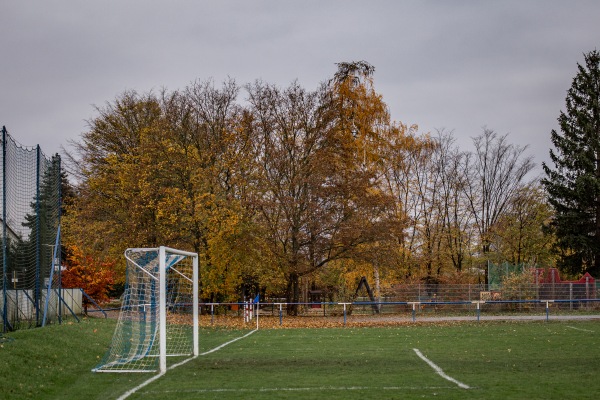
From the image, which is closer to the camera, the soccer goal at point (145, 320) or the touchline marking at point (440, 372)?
the touchline marking at point (440, 372)

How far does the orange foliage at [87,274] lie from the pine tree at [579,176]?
27.8 metres

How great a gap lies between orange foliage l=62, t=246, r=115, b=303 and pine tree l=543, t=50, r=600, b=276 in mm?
27800

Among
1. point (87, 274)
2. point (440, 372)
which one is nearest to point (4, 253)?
point (440, 372)

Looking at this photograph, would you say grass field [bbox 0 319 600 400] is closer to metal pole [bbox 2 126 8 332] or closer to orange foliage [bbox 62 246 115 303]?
metal pole [bbox 2 126 8 332]

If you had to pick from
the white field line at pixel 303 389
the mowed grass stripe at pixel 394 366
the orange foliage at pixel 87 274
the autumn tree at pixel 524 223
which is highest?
the autumn tree at pixel 524 223

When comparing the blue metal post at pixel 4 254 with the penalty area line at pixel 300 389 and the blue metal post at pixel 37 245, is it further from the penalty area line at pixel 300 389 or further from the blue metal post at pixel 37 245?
the penalty area line at pixel 300 389

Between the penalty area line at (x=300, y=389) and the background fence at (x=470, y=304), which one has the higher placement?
the penalty area line at (x=300, y=389)

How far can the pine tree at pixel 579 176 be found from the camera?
147 ft

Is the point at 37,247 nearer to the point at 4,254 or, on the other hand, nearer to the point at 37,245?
the point at 37,245

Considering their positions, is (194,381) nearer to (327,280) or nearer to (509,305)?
(509,305)

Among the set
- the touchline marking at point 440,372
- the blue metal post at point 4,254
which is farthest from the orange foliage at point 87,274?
the touchline marking at point 440,372

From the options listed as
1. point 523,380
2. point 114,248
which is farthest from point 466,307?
point 523,380

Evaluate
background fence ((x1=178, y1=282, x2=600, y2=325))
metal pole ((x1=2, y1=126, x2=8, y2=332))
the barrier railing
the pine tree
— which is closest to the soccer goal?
metal pole ((x1=2, y1=126, x2=8, y2=332))

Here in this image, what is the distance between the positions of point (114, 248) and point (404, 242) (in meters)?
19.0
